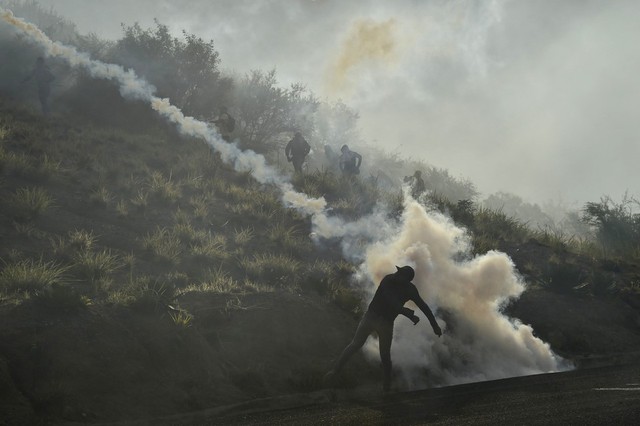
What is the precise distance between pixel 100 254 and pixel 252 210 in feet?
23.1

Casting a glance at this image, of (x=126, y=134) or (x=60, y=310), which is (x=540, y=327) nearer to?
(x=60, y=310)

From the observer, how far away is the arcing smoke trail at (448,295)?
11.7 meters

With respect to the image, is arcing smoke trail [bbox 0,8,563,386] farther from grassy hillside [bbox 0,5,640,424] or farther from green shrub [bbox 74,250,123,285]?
green shrub [bbox 74,250,123,285]

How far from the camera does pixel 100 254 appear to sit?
13.0 m

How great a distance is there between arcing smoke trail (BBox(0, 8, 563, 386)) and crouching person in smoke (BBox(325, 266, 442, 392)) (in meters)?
1.71

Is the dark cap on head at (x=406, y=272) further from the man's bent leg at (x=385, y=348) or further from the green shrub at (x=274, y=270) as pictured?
the green shrub at (x=274, y=270)

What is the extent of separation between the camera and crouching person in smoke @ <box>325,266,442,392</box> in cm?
929

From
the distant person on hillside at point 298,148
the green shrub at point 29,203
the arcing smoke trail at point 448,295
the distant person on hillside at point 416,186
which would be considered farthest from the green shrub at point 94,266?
the distant person on hillside at point 416,186

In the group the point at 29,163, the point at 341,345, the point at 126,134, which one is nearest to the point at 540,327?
the point at 341,345

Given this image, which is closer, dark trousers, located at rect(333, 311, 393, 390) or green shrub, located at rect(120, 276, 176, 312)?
dark trousers, located at rect(333, 311, 393, 390)

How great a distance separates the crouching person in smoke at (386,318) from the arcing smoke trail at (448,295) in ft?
5.60

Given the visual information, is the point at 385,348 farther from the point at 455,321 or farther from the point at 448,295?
the point at 448,295

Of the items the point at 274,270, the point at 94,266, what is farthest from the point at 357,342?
the point at 94,266

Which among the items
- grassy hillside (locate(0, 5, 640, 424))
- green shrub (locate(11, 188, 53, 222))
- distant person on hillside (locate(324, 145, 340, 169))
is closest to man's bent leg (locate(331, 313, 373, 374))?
grassy hillside (locate(0, 5, 640, 424))
